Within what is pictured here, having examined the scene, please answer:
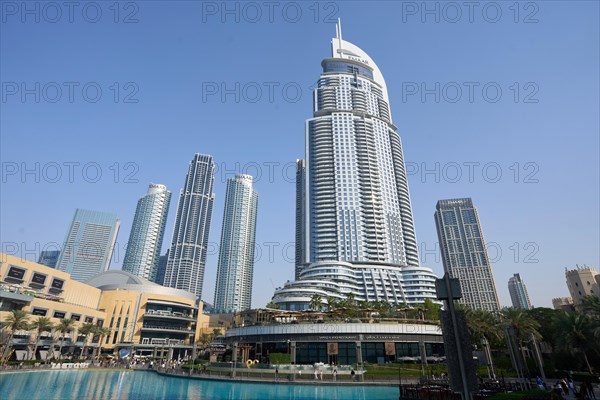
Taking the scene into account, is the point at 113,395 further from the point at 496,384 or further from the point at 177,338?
the point at 177,338

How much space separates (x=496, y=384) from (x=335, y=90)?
182467 millimetres

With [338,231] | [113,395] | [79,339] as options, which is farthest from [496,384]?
[338,231]

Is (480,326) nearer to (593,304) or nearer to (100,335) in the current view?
(593,304)

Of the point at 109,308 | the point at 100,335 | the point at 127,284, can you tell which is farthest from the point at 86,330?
the point at 127,284

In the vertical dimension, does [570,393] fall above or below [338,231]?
below

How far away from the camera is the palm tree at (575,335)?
4269cm

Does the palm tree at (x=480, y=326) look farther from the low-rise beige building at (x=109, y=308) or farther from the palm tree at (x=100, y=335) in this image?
the palm tree at (x=100, y=335)

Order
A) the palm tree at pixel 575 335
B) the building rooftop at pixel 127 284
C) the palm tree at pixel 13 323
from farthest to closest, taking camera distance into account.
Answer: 1. the building rooftop at pixel 127 284
2. the palm tree at pixel 13 323
3. the palm tree at pixel 575 335

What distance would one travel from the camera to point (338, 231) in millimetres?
157625

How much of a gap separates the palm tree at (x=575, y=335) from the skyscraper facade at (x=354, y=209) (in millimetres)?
86998

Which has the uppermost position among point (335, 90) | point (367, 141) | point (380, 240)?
point (335, 90)

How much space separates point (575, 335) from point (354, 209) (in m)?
120

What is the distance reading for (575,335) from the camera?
43.0 metres

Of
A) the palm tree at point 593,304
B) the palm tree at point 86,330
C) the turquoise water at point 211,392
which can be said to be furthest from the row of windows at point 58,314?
the palm tree at point 593,304
